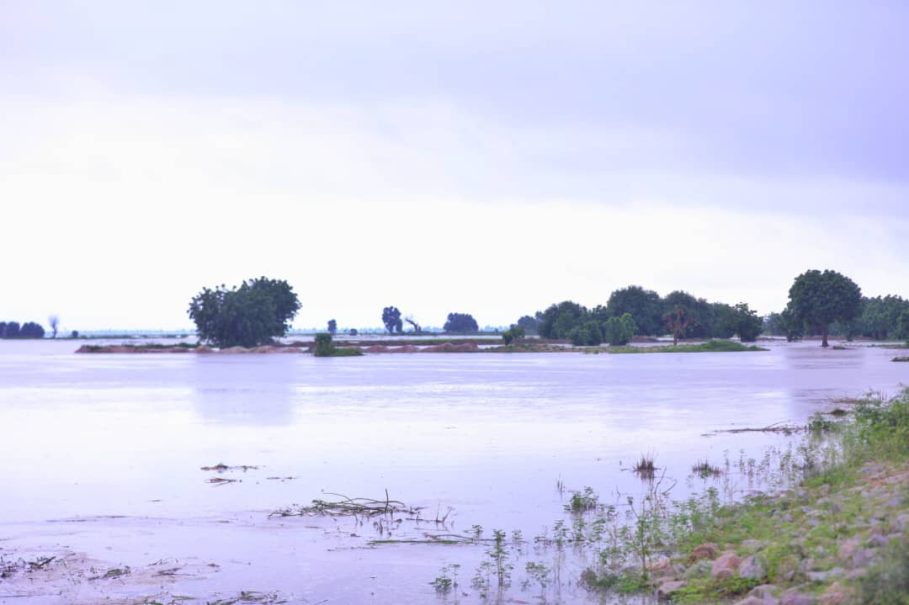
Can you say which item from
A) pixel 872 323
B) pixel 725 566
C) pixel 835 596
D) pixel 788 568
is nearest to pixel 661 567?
pixel 725 566

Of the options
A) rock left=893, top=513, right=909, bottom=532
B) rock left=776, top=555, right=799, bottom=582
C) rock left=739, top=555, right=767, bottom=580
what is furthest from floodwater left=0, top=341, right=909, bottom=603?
rock left=893, top=513, right=909, bottom=532

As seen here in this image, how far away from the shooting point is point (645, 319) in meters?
159

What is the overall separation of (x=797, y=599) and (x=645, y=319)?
6031 inches

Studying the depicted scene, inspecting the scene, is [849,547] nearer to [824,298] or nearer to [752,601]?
[752,601]

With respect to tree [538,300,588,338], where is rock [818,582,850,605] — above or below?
below

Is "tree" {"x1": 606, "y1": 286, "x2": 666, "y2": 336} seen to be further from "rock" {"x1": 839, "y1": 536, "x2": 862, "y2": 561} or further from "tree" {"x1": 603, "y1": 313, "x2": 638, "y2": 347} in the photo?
"rock" {"x1": 839, "y1": 536, "x2": 862, "y2": 561}

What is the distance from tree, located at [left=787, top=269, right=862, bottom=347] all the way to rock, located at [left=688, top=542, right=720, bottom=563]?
416ft

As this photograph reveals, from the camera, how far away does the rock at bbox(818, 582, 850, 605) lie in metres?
8.20

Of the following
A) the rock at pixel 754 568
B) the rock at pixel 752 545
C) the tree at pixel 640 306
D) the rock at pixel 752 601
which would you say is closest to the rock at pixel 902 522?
the rock at pixel 754 568

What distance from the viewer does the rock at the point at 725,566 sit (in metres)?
Result: 10.0

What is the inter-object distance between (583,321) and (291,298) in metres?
42.8

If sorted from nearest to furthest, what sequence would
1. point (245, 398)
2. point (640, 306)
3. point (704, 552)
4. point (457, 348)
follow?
point (704, 552)
point (245, 398)
point (457, 348)
point (640, 306)

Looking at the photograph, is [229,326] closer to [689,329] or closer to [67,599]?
[689,329]

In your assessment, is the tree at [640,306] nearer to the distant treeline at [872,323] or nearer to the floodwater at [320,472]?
the distant treeline at [872,323]
